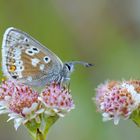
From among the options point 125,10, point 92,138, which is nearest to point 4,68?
point 92,138

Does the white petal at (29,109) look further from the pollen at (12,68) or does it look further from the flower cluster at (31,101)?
the pollen at (12,68)

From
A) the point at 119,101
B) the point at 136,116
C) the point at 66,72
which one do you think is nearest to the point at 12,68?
the point at 66,72

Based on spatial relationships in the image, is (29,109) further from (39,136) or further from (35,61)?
(35,61)

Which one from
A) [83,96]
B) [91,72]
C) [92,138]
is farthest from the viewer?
[91,72]

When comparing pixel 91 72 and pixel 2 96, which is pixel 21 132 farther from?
pixel 2 96

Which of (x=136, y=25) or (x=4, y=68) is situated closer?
(x=4, y=68)

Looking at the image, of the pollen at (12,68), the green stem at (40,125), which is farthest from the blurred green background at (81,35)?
the green stem at (40,125)
